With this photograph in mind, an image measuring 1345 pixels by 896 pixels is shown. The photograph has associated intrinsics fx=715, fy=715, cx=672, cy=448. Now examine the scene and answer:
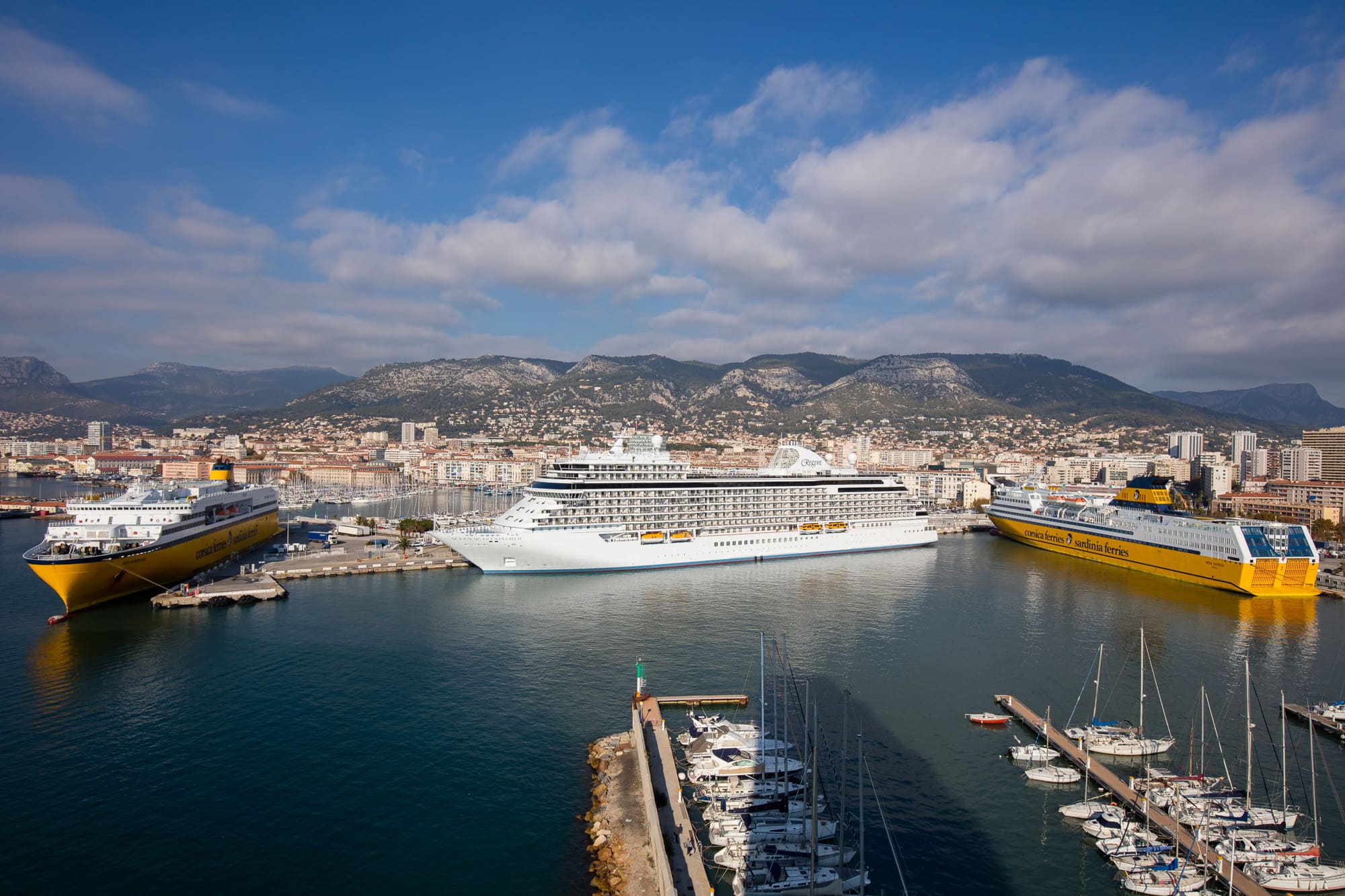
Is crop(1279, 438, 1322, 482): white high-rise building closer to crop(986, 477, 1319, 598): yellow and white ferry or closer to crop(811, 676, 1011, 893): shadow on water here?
crop(986, 477, 1319, 598): yellow and white ferry

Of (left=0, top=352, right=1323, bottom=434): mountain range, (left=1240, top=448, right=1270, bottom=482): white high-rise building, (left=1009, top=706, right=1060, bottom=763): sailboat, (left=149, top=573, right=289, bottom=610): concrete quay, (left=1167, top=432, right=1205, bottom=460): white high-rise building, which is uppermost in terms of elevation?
(left=0, top=352, right=1323, bottom=434): mountain range

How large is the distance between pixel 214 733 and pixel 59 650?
859 cm

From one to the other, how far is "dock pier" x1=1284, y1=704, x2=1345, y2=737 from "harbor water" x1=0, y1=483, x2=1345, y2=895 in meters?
0.56

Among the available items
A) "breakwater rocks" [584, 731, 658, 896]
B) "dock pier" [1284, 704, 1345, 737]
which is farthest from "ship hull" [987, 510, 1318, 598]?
"breakwater rocks" [584, 731, 658, 896]

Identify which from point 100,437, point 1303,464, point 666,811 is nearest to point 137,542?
point 666,811

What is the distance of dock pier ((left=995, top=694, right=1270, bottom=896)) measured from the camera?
984 cm

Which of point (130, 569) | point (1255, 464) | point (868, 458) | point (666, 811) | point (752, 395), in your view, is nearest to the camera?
point (666, 811)

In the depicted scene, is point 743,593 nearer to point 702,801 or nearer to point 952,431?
point 702,801

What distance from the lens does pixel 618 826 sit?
35.9 ft

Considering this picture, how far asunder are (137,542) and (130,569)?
944 millimetres

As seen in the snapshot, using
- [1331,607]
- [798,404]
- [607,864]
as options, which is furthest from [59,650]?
[798,404]

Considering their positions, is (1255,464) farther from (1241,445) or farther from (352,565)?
(352,565)

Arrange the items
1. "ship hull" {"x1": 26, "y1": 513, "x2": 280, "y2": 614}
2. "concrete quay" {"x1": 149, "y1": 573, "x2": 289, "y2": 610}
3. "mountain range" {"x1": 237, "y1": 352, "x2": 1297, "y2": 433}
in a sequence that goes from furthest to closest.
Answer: "mountain range" {"x1": 237, "y1": 352, "x2": 1297, "y2": 433}
"concrete quay" {"x1": 149, "y1": 573, "x2": 289, "y2": 610}
"ship hull" {"x1": 26, "y1": 513, "x2": 280, "y2": 614}

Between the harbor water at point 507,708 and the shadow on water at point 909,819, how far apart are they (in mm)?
45
